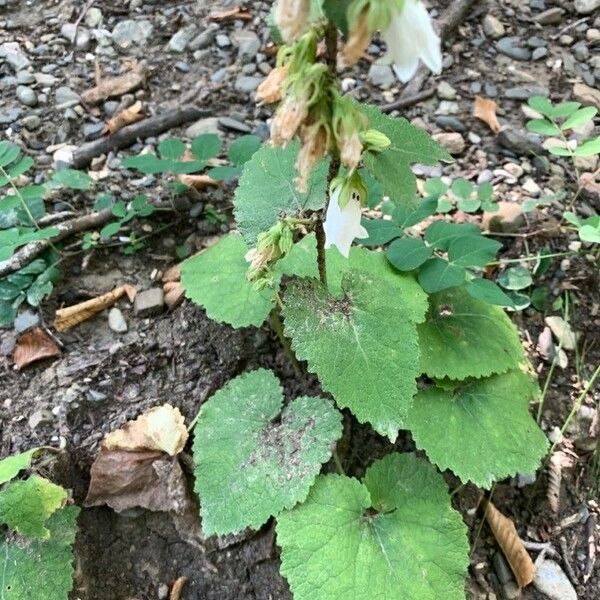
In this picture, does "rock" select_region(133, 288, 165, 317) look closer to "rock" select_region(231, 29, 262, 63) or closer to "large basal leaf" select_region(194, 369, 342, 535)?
"large basal leaf" select_region(194, 369, 342, 535)

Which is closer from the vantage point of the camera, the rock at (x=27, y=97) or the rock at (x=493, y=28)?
the rock at (x=27, y=97)

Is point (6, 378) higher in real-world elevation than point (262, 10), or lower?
lower

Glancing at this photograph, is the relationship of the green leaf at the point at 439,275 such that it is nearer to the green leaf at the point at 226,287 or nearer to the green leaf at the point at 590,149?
the green leaf at the point at 226,287

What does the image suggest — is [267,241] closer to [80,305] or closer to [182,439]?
[182,439]

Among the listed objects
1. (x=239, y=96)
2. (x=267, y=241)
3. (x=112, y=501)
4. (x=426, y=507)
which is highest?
(x=267, y=241)

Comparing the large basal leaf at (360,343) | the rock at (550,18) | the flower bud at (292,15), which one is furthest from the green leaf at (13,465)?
the rock at (550,18)

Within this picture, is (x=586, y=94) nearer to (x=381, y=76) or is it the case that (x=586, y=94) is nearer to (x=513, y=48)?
(x=513, y=48)

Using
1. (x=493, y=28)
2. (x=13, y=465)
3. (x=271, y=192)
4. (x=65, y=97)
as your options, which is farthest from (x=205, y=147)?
(x=493, y=28)

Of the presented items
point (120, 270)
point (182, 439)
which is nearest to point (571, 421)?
point (182, 439)
